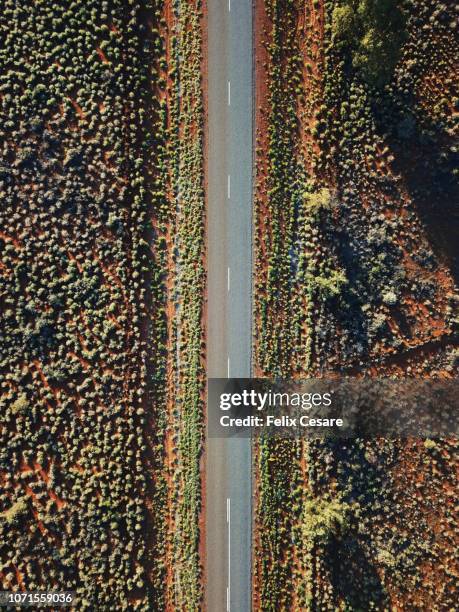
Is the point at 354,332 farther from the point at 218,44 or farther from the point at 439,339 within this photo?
the point at 218,44

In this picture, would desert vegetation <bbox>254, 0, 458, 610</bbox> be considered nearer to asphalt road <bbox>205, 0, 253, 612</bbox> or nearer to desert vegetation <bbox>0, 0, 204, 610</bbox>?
asphalt road <bbox>205, 0, 253, 612</bbox>

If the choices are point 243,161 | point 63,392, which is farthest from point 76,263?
point 243,161

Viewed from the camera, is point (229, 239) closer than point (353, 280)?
No

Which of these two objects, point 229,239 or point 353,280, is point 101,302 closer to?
point 229,239

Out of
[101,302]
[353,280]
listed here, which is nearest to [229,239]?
[353,280]

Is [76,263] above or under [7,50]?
under

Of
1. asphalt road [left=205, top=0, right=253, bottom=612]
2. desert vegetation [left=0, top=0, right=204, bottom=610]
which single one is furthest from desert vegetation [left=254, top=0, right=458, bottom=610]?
desert vegetation [left=0, top=0, right=204, bottom=610]
